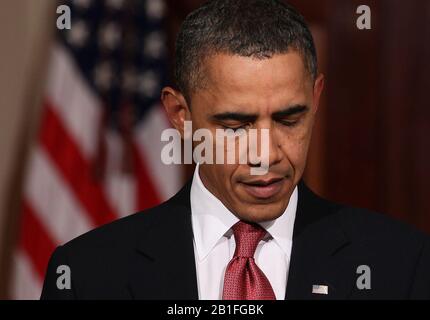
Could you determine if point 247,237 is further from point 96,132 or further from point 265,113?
point 96,132

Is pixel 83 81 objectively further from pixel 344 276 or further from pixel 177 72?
pixel 344 276

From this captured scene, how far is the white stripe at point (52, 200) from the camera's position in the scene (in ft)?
6.23

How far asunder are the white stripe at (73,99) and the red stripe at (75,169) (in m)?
0.02

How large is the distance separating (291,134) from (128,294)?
0.29m

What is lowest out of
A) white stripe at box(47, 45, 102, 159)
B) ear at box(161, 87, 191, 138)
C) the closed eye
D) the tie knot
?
the tie knot

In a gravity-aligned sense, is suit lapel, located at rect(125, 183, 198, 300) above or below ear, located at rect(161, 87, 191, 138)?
below

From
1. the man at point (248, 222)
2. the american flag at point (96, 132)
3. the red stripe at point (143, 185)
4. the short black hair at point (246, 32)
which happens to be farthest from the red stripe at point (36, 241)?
the short black hair at point (246, 32)

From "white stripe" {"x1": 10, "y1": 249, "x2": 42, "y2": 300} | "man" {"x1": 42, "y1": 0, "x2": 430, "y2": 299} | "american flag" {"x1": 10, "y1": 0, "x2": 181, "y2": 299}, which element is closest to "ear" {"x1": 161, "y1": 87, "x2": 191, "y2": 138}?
"man" {"x1": 42, "y1": 0, "x2": 430, "y2": 299}

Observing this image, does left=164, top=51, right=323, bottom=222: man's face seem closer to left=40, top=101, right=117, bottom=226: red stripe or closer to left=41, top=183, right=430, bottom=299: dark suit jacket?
left=41, top=183, right=430, bottom=299: dark suit jacket

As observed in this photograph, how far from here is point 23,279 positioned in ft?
6.16

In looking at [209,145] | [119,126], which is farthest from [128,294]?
[119,126]

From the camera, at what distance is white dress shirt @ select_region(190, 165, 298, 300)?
108 centimetres

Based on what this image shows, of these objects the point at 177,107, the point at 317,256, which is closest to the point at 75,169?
the point at 177,107

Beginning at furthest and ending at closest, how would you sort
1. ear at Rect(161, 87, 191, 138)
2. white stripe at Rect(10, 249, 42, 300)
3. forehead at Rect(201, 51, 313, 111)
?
white stripe at Rect(10, 249, 42, 300), ear at Rect(161, 87, 191, 138), forehead at Rect(201, 51, 313, 111)
